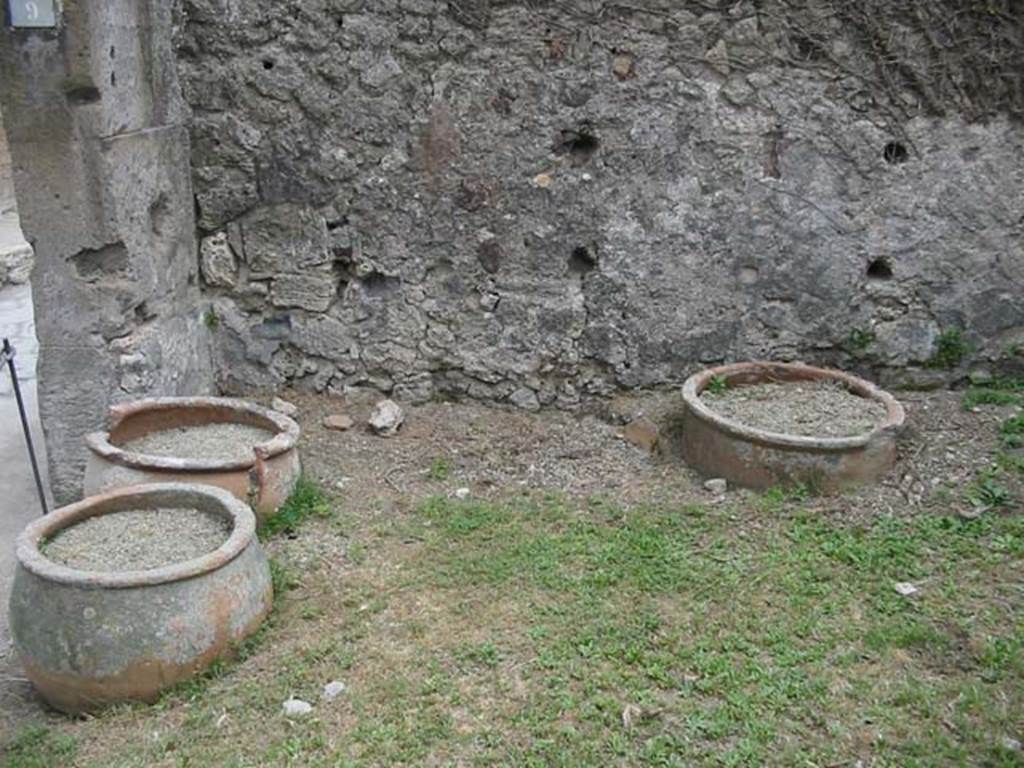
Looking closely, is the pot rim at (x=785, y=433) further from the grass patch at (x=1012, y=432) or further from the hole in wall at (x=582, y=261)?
the hole in wall at (x=582, y=261)

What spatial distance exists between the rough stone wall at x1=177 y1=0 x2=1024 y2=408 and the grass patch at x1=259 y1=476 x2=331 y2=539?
100 centimetres

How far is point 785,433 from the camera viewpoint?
4.15 meters

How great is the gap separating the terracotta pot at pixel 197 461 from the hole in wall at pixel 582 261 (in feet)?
5.13

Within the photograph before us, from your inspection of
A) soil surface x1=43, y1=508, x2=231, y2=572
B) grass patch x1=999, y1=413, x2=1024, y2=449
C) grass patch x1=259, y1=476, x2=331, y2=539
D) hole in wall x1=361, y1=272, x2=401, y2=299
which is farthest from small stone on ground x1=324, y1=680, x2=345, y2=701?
grass patch x1=999, y1=413, x2=1024, y2=449

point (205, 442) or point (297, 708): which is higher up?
point (205, 442)

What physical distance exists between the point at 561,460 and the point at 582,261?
38.4 inches

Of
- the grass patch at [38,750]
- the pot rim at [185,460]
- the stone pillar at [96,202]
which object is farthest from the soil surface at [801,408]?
the grass patch at [38,750]

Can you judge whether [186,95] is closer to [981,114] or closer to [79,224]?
[79,224]

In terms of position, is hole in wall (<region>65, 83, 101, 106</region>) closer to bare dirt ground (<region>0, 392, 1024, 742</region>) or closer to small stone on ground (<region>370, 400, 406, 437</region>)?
bare dirt ground (<region>0, 392, 1024, 742</region>)

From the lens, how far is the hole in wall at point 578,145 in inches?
185

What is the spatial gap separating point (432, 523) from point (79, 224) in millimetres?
1796

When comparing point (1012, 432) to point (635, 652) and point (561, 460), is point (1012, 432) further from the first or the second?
point (635, 652)

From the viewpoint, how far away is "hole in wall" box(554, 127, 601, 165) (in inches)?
185

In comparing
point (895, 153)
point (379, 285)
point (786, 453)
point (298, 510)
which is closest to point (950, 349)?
point (895, 153)
